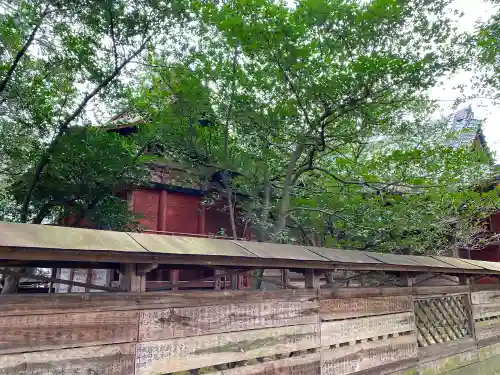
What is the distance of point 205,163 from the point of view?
28.1ft

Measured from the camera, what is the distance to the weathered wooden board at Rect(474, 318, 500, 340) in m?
8.10

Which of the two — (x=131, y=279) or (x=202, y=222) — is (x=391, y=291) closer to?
(x=131, y=279)

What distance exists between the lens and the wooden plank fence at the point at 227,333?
121 inches

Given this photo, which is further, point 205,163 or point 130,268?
point 205,163

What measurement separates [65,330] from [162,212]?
9608mm

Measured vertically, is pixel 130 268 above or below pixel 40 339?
above

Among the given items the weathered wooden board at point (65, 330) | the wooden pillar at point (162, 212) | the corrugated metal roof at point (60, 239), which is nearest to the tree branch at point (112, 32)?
the wooden pillar at point (162, 212)

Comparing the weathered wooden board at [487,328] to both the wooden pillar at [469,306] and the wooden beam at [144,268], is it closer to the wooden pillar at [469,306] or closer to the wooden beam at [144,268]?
the wooden pillar at [469,306]

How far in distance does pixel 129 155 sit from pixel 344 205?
5.30m

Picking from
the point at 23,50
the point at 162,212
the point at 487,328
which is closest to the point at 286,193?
the point at 487,328

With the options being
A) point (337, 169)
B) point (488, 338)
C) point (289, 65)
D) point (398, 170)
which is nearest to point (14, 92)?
point (289, 65)

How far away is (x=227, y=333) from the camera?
4.17 metres

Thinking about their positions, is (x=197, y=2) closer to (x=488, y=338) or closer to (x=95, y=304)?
(x=95, y=304)

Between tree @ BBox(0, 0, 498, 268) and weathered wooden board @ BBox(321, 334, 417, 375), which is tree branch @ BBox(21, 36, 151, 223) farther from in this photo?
weathered wooden board @ BBox(321, 334, 417, 375)
